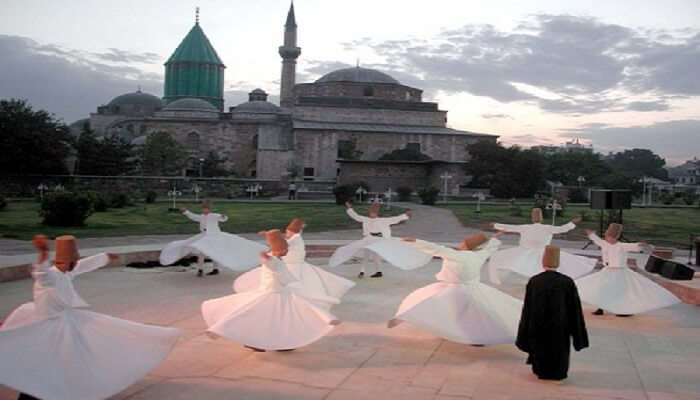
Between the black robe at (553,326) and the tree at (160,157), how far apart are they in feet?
175

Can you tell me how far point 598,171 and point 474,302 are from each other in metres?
57.7

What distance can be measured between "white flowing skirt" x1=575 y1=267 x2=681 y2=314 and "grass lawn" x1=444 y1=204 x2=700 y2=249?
48.3 feet

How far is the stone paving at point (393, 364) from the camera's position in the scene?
6.25 meters

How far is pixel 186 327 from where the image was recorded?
8.75 m

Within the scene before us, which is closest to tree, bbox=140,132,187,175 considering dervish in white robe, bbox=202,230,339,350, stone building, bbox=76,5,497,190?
stone building, bbox=76,5,497,190

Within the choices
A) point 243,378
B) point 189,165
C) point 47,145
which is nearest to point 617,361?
point 243,378

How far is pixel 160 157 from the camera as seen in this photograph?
57000 millimetres

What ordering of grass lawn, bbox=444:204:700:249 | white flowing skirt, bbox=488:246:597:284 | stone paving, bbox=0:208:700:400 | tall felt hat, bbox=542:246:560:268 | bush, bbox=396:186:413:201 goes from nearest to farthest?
1. stone paving, bbox=0:208:700:400
2. tall felt hat, bbox=542:246:560:268
3. white flowing skirt, bbox=488:246:597:284
4. grass lawn, bbox=444:204:700:249
5. bush, bbox=396:186:413:201

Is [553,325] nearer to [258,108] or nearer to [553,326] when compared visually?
[553,326]

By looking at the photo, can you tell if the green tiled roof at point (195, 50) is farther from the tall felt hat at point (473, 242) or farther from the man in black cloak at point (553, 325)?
the man in black cloak at point (553, 325)

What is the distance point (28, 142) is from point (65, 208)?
25.9 metres

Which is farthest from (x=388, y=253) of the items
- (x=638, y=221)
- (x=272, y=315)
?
(x=638, y=221)

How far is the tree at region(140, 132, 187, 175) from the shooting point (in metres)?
56.8

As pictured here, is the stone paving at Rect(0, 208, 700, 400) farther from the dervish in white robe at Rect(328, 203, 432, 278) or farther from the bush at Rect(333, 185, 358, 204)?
the bush at Rect(333, 185, 358, 204)
